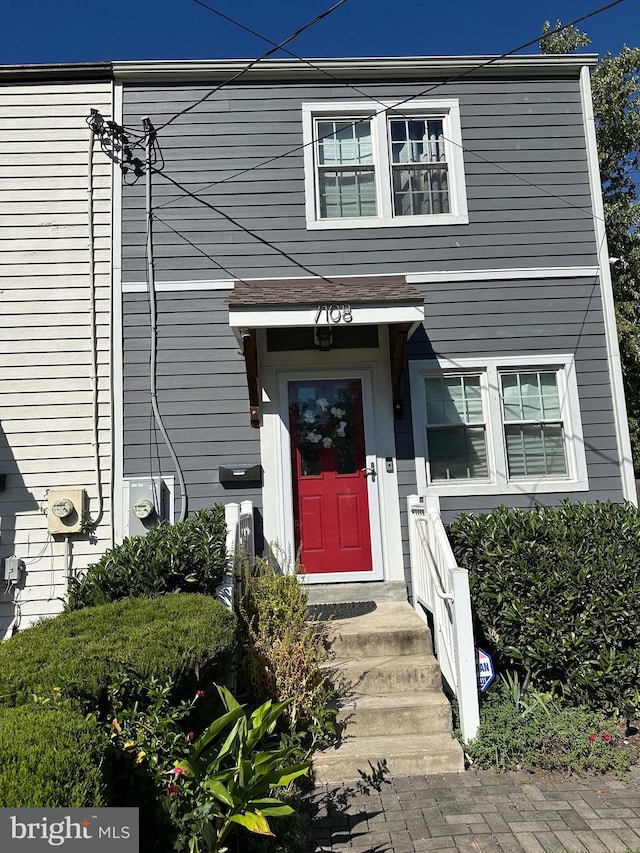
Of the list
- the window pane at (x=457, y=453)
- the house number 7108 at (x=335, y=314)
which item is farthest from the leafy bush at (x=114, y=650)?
the window pane at (x=457, y=453)

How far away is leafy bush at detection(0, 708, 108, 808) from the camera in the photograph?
5.25ft

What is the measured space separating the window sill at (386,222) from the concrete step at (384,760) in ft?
15.3

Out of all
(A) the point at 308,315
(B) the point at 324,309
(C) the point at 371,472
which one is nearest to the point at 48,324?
(A) the point at 308,315

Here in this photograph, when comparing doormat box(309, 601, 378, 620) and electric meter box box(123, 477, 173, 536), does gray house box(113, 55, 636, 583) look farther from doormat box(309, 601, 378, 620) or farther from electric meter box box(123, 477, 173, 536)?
doormat box(309, 601, 378, 620)

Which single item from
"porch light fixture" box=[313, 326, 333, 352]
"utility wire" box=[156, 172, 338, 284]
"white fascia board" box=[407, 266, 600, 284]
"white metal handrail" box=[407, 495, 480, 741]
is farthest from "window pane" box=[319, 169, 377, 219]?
"white metal handrail" box=[407, 495, 480, 741]

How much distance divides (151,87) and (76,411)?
350 centimetres

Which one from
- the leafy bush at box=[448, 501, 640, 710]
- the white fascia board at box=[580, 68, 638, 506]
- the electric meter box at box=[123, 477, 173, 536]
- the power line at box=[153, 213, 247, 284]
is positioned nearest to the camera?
the leafy bush at box=[448, 501, 640, 710]

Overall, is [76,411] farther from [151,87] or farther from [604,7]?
[604,7]

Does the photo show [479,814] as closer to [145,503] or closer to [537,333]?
[145,503]

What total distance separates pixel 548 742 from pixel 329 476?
114 inches

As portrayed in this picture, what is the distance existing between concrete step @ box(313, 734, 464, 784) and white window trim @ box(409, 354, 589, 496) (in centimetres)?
251

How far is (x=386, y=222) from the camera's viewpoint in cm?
603

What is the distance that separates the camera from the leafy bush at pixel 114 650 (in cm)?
225

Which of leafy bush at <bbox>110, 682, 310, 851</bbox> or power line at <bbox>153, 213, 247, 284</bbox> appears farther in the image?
power line at <bbox>153, 213, 247, 284</bbox>
